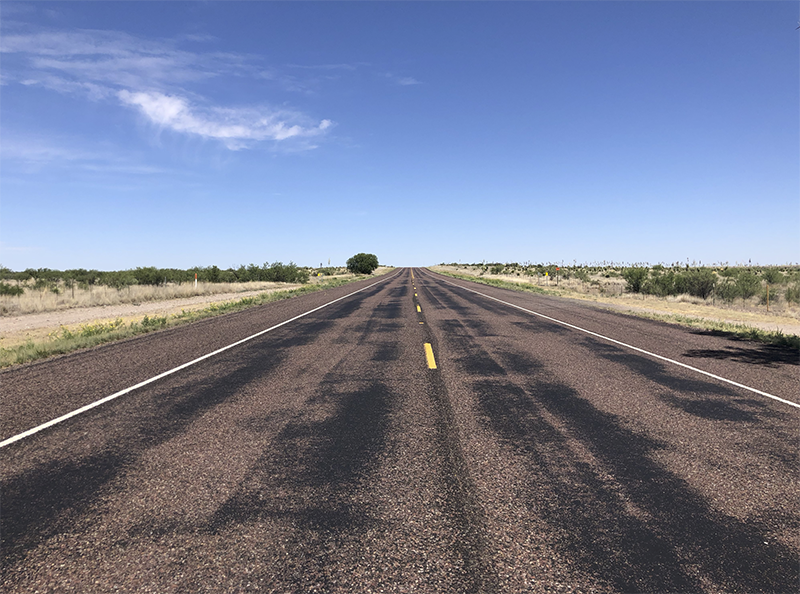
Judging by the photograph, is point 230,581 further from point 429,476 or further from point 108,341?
point 108,341

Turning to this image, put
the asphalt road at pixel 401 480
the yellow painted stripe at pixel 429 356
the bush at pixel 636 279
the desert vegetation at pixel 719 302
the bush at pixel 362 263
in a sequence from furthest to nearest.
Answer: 1. the bush at pixel 362 263
2. the bush at pixel 636 279
3. the desert vegetation at pixel 719 302
4. the yellow painted stripe at pixel 429 356
5. the asphalt road at pixel 401 480

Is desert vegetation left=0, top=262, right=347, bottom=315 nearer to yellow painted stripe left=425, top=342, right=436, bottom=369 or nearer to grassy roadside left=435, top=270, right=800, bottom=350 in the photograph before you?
yellow painted stripe left=425, top=342, right=436, bottom=369

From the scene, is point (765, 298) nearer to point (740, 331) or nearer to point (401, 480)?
point (740, 331)

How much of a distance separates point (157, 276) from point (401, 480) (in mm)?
42585

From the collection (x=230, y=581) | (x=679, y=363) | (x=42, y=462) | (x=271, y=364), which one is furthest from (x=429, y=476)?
(x=679, y=363)

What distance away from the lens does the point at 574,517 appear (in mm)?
3143

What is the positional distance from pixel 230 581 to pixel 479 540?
156cm

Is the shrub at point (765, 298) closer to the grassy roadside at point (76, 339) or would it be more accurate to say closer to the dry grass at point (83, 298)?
the grassy roadside at point (76, 339)

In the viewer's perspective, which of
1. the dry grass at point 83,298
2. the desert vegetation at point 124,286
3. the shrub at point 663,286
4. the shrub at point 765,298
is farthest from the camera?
the shrub at point 663,286

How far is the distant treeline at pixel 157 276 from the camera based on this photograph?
38.4 meters

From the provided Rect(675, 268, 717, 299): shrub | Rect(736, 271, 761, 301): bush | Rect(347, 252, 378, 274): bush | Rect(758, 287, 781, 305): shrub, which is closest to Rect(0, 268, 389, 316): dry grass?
Rect(675, 268, 717, 299): shrub

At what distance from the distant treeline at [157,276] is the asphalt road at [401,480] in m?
34.4

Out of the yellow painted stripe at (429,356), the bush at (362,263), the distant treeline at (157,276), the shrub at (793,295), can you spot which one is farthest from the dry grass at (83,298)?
the bush at (362,263)

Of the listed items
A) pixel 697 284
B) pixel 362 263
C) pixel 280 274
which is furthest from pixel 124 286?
pixel 362 263
